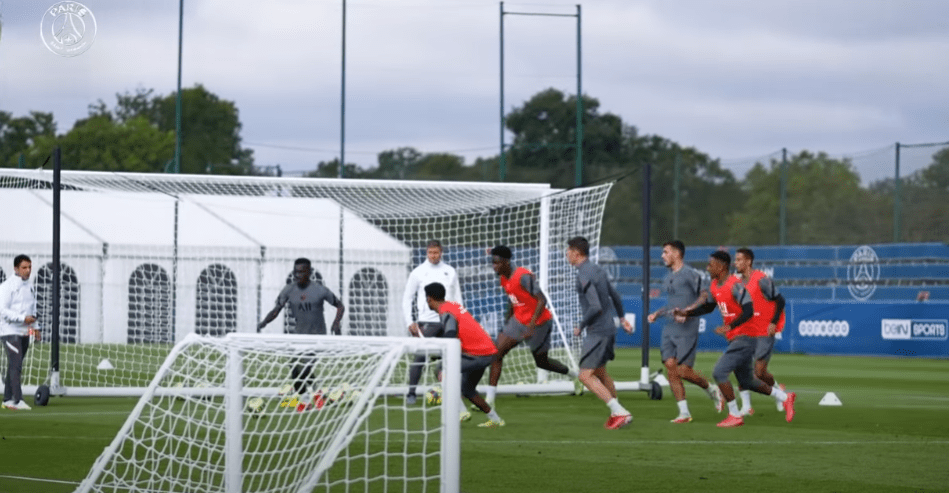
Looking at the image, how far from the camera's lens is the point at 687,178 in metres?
39.3

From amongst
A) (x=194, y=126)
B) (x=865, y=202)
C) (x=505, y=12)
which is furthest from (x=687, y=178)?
(x=194, y=126)

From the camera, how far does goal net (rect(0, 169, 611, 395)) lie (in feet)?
63.4

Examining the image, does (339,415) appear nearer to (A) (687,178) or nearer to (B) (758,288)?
(B) (758,288)

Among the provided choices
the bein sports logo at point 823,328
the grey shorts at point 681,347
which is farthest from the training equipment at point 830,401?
the bein sports logo at point 823,328

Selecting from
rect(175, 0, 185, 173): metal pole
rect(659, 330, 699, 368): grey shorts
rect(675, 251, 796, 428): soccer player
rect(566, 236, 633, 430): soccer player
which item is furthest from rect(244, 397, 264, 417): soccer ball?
rect(175, 0, 185, 173): metal pole

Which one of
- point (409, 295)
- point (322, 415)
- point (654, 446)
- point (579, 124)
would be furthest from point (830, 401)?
point (579, 124)

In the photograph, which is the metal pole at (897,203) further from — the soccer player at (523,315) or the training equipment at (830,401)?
the soccer player at (523,315)

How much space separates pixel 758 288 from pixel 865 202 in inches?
811

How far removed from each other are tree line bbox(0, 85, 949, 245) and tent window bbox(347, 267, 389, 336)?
194 inches

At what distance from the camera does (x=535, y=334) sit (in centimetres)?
1427

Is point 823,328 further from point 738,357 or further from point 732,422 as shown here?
point 732,422

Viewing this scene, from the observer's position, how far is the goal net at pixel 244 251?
63.4ft

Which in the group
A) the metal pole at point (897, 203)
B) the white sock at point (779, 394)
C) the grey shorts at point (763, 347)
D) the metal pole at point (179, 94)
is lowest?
the white sock at point (779, 394)

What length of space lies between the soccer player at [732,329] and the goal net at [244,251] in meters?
3.81
